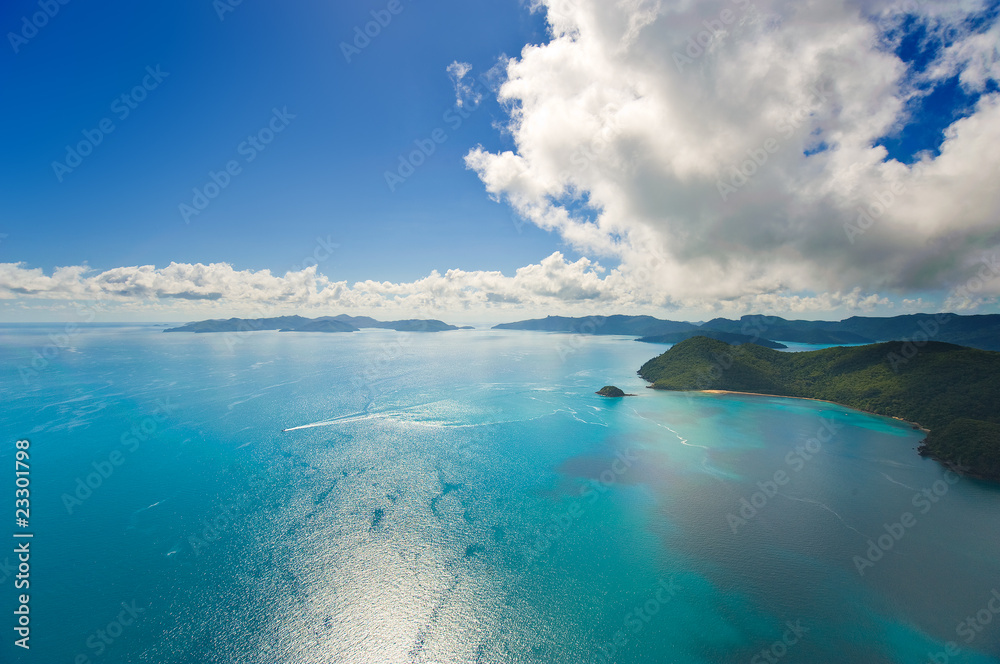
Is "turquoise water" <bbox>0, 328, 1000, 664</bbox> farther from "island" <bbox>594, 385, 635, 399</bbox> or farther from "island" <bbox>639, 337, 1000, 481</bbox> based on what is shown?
"island" <bbox>594, 385, 635, 399</bbox>

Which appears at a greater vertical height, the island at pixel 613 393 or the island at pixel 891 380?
the island at pixel 891 380

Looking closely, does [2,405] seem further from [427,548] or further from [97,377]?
[427,548]

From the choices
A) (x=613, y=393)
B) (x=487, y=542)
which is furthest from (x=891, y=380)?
(x=487, y=542)

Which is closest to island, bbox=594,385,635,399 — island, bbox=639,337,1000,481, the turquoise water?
island, bbox=639,337,1000,481

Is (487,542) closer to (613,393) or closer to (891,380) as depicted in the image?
(613,393)

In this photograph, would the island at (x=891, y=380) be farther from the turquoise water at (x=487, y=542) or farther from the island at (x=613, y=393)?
the island at (x=613, y=393)

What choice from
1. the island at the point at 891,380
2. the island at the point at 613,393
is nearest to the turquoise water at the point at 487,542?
the island at the point at 891,380
